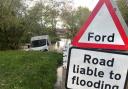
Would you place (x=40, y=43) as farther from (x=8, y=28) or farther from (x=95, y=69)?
(x=95, y=69)

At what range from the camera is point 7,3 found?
4075 centimetres

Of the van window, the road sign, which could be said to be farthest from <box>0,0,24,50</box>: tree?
the road sign

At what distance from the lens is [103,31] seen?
4457mm

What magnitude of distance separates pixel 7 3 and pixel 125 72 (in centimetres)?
3730

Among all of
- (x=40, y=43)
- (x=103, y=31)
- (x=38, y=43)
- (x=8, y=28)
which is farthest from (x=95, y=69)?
(x=38, y=43)

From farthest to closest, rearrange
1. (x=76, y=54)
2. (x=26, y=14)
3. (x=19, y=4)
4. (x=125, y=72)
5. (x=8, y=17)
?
(x=26, y=14), (x=19, y=4), (x=8, y=17), (x=76, y=54), (x=125, y=72)

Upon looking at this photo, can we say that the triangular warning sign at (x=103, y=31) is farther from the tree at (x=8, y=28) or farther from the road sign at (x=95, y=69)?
the tree at (x=8, y=28)

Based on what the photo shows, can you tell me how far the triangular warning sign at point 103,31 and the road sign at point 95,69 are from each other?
91 mm

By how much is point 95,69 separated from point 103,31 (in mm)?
436

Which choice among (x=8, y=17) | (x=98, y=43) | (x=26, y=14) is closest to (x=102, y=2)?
(x=98, y=43)

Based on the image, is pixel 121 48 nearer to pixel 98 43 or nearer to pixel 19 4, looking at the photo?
pixel 98 43

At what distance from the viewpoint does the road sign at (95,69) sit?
432cm

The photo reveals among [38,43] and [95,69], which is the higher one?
[95,69]

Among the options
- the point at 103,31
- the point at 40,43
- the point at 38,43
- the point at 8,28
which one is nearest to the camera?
the point at 103,31
